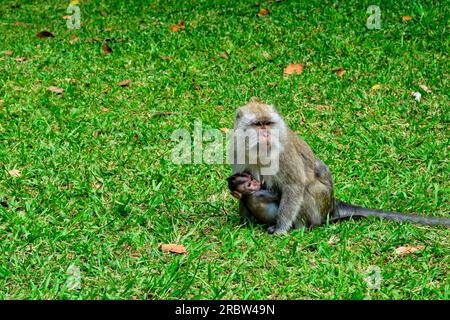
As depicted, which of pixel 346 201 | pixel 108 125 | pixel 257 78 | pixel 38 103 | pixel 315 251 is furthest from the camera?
pixel 257 78

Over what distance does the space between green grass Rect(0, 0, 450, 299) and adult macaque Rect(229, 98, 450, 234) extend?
12 cm

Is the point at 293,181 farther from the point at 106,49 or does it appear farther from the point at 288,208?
the point at 106,49

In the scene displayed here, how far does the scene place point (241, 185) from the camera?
5.16m

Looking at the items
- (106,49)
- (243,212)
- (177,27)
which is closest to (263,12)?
(177,27)

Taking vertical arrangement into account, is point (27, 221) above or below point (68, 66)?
below

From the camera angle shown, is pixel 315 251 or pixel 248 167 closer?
pixel 315 251

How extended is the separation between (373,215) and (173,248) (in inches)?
60.9

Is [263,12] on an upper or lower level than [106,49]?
upper

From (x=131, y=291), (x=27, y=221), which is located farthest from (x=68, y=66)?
(x=131, y=291)

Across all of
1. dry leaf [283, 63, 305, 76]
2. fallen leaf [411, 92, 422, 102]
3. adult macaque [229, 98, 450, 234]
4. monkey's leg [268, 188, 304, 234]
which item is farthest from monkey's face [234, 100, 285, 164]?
dry leaf [283, 63, 305, 76]

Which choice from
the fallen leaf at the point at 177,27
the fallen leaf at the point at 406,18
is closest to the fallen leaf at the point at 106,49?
the fallen leaf at the point at 177,27

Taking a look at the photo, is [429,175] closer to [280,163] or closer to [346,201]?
[346,201]

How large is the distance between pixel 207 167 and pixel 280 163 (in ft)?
5.08

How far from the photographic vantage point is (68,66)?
8.90 meters
